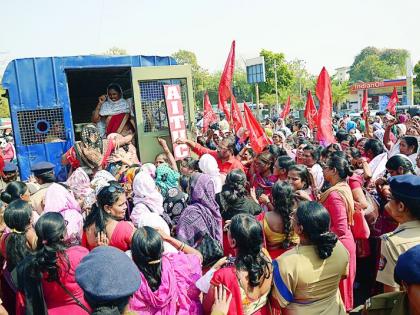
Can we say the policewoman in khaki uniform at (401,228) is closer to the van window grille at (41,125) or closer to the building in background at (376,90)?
the van window grille at (41,125)

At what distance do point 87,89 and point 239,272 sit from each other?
8.08m

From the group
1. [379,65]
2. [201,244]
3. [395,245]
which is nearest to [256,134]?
[201,244]

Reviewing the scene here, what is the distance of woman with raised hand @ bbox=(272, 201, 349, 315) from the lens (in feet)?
7.55

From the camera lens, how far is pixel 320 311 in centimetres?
243

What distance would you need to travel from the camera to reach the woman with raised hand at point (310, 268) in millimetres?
2301

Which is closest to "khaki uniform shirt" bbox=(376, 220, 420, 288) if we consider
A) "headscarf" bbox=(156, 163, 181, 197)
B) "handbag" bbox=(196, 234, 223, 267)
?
"handbag" bbox=(196, 234, 223, 267)

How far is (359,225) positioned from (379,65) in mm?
81595

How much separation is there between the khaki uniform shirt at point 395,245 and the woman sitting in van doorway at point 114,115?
508 cm

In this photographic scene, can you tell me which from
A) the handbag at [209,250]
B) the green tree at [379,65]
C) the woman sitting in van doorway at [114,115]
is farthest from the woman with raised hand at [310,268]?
the green tree at [379,65]

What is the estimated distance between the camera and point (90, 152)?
17.3 feet

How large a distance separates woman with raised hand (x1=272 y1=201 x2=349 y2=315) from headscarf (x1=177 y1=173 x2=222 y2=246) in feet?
3.29

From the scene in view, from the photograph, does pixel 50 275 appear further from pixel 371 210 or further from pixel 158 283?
pixel 371 210

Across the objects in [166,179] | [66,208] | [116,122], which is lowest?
[66,208]

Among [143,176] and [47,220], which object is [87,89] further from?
[47,220]
